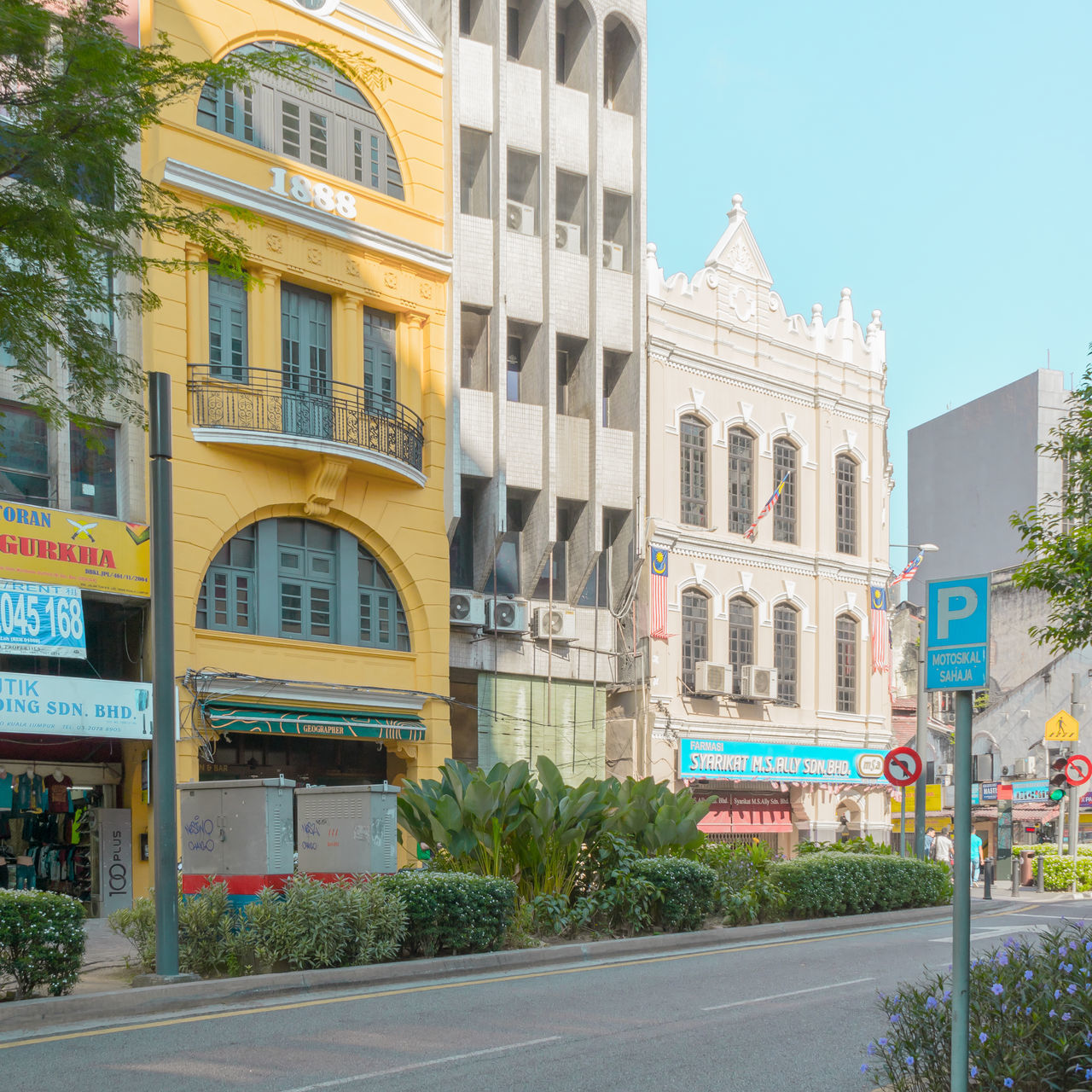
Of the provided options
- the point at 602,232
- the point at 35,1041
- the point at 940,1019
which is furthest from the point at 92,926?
the point at 602,232

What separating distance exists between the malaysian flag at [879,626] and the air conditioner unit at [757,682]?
493cm

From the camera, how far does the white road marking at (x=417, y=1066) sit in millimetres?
8562

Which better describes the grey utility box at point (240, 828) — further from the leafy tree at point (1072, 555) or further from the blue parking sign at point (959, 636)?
the blue parking sign at point (959, 636)

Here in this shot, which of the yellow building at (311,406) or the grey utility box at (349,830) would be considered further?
the yellow building at (311,406)

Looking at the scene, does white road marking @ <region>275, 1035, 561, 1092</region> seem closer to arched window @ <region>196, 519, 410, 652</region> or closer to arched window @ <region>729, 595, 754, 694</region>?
arched window @ <region>196, 519, 410, 652</region>

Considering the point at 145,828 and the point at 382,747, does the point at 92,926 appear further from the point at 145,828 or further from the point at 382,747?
the point at 382,747

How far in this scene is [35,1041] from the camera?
1010cm

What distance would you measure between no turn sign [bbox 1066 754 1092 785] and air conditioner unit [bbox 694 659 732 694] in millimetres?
7596

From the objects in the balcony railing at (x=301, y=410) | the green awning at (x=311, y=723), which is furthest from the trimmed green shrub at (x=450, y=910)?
the balcony railing at (x=301, y=410)

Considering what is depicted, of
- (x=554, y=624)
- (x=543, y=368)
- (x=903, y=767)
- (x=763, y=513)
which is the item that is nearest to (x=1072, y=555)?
(x=903, y=767)

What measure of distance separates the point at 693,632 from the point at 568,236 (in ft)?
30.3

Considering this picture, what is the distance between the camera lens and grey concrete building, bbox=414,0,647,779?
94.3 ft

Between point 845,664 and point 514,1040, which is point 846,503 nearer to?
point 845,664

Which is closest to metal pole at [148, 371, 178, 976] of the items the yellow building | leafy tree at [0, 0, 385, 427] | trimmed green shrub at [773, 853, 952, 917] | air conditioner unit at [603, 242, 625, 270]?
leafy tree at [0, 0, 385, 427]
